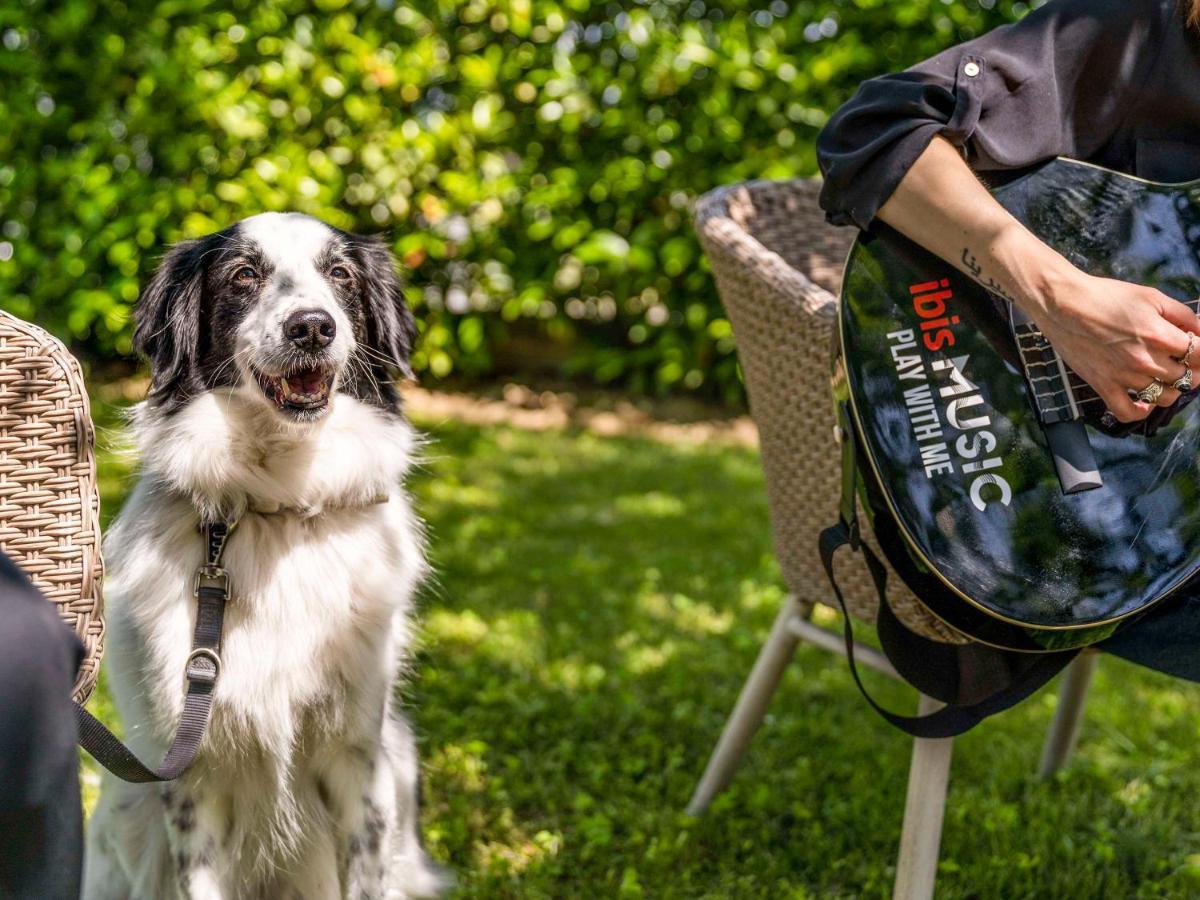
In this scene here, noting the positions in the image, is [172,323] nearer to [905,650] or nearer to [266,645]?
[266,645]

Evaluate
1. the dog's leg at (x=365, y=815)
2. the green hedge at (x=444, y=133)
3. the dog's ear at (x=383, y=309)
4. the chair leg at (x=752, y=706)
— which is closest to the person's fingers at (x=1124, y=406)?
the chair leg at (x=752, y=706)

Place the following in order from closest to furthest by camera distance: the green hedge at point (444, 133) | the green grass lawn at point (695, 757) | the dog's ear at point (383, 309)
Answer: the dog's ear at point (383, 309) < the green grass lawn at point (695, 757) < the green hedge at point (444, 133)

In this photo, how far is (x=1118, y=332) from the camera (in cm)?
162

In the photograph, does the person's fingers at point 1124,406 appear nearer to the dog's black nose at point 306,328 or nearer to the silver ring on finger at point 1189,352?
the silver ring on finger at point 1189,352

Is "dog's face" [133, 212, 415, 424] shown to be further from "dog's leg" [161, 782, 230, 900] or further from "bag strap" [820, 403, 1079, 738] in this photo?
"bag strap" [820, 403, 1079, 738]

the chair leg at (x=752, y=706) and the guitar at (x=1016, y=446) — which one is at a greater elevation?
the guitar at (x=1016, y=446)

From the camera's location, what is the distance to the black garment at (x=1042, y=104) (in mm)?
1750

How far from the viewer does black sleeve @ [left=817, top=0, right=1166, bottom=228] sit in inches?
68.7

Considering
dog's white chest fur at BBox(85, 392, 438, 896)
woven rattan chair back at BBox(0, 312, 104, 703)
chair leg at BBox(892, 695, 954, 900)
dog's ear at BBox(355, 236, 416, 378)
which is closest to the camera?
woven rattan chair back at BBox(0, 312, 104, 703)

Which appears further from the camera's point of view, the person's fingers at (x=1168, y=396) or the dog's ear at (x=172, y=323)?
the dog's ear at (x=172, y=323)

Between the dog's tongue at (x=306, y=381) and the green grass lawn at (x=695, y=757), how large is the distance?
634 mm

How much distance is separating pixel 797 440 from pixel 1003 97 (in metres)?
0.69

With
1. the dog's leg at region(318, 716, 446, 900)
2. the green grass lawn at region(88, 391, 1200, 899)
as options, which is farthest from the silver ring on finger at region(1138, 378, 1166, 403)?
the dog's leg at region(318, 716, 446, 900)

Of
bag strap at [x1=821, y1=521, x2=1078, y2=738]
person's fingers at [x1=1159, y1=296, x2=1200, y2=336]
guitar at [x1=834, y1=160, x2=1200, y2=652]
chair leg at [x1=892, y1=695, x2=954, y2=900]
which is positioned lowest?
chair leg at [x1=892, y1=695, x2=954, y2=900]
